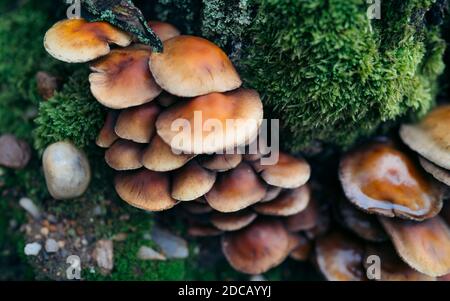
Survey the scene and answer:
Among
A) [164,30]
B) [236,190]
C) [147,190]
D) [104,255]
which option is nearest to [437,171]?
[236,190]

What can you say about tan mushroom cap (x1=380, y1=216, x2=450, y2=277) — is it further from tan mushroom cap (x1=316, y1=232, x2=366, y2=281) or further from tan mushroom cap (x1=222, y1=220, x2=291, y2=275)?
tan mushroom cap (x1=222, y1=220, x2=291, y2=275)

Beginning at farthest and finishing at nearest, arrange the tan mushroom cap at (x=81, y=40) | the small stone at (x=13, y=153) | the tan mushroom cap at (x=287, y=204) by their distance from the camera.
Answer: the small stone at (x=13, y=153)
the tan mushroom cap at (x=287, y=204)
the tan mushroom cap at (x=81, y=40)

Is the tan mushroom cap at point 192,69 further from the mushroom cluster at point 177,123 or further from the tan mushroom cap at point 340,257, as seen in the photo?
the tan mushroom cap at point 340,257

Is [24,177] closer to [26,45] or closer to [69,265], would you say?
[69,265]

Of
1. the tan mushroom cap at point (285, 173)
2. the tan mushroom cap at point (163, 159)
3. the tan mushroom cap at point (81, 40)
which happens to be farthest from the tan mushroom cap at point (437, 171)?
the tan mushroom cap at point (81, 40)

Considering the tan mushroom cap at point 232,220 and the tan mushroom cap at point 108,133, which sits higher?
the tan mushroom cap at point 108,133

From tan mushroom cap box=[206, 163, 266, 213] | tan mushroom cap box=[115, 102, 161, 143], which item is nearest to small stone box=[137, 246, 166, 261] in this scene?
tan mushroom cap box=[206, 163, 266, 213]
